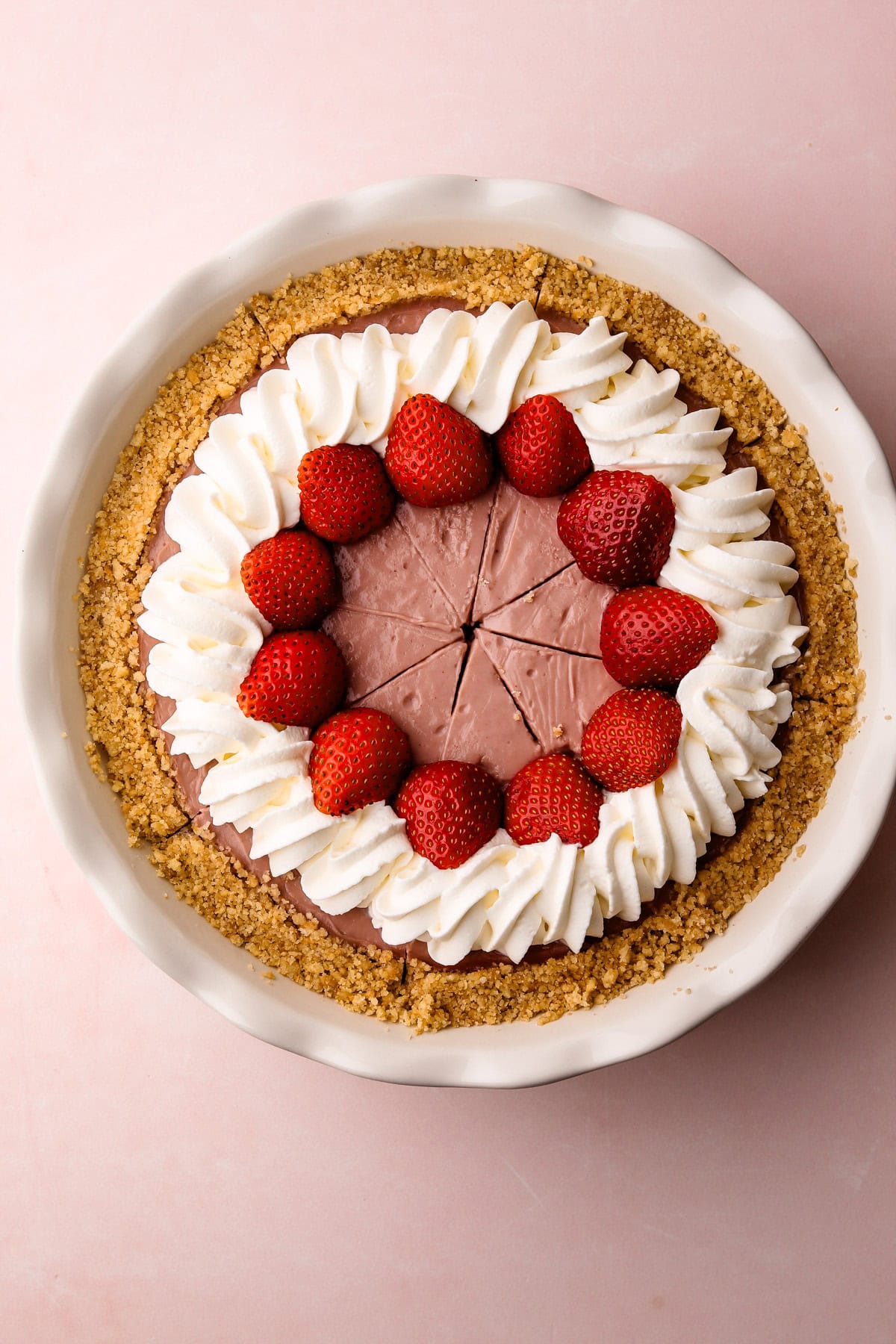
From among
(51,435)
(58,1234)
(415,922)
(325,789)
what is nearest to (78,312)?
(51,435)

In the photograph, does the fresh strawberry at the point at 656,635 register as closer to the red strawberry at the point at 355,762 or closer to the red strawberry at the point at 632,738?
the red strawberry at the point at 632,738

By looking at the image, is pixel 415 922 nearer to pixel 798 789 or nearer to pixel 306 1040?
pixel 306 1040

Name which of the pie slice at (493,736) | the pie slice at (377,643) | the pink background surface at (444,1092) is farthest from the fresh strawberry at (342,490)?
the pink background surface at (444,1092)

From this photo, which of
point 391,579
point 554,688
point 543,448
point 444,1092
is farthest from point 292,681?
point 444,1092

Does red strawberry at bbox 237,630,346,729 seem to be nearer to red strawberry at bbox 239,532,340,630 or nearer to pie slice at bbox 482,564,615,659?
red strawberry at bbox 239,532,340,630

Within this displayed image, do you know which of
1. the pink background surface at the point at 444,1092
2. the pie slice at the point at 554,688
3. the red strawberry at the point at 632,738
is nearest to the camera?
the red strawberry at the point at 632,738

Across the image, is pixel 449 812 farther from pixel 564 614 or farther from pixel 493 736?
pixel 564 614
